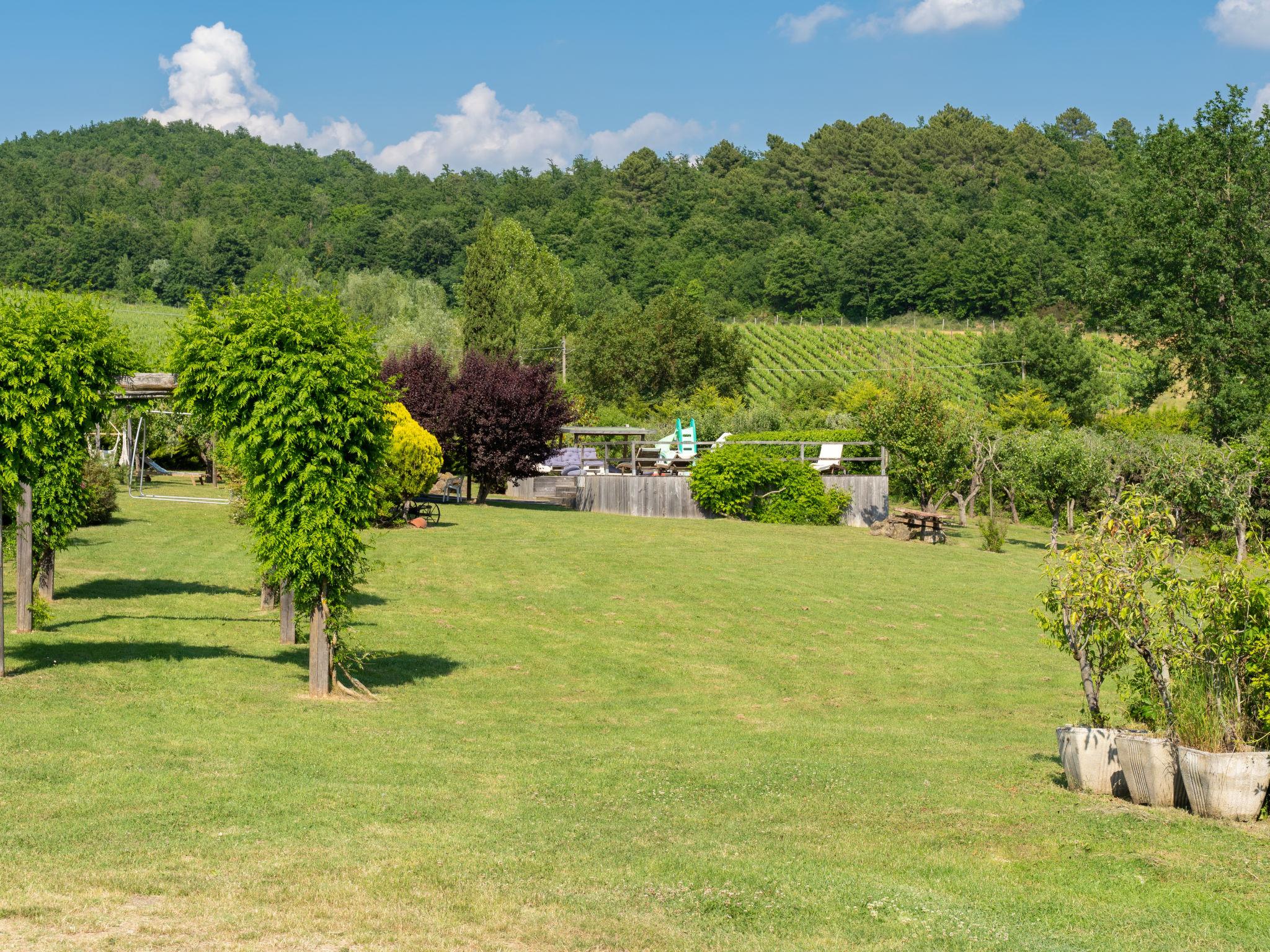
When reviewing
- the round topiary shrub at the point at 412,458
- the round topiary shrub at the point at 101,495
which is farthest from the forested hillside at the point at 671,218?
the round topiary shrub at the point at 101,495

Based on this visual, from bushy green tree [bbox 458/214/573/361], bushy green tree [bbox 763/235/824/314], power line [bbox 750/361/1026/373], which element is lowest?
power line [bbox 750/361/1026/373]

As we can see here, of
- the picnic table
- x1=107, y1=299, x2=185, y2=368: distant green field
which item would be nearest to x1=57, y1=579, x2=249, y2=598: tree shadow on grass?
the picnic table

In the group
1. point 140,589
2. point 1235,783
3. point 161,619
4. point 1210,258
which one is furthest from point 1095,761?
point 1210,258

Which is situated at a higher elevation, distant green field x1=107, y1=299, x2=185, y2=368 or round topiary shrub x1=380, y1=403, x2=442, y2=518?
distant green field x1=107, y1=299, x2=185, y2=368

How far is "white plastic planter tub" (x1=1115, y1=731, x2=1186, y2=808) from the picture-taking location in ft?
28.1

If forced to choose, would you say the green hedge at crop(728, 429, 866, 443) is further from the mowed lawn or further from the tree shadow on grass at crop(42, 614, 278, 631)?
the tree shadow on grass at crop(42, 614, 278, 631)

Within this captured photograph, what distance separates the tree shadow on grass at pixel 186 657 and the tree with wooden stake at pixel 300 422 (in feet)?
4.65

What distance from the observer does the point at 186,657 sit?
14234 millimetres

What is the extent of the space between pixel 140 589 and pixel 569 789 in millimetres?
11686

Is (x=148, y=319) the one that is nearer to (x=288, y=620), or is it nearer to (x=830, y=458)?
(x=830, y=458)

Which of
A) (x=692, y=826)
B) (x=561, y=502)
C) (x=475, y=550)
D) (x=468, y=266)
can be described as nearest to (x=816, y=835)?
(x=692, y=826)

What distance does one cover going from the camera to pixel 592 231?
140m

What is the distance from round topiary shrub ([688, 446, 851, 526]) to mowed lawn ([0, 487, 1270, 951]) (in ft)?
43.8

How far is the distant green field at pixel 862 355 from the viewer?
263 feet
